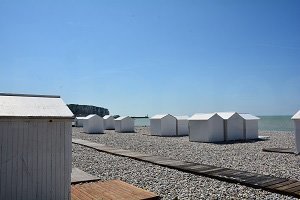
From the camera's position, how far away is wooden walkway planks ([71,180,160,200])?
7.76 meters

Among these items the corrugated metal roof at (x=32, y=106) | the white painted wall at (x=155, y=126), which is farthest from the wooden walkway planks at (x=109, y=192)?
the white painted wall at (x=155, y=126)

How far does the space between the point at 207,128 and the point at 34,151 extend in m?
21.9

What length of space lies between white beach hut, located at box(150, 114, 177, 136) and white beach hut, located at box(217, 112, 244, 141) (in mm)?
8824

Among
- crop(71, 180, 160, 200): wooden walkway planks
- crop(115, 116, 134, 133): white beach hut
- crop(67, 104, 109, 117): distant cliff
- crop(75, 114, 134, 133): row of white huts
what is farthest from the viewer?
crop(67, 104, 109, 117): distant cliff

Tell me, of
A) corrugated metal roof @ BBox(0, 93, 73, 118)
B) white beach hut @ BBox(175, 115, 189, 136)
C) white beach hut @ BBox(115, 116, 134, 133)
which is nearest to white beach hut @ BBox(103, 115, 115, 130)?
white beach hut @ BBox(115, 116, 134, 133)

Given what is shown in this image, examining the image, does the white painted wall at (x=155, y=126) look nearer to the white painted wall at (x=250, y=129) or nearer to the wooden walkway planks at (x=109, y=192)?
the white painted wall at (x=250, y=129)

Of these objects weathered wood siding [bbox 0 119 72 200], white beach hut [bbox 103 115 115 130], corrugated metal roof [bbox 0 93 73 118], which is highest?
corrugated metal roof [bbox 0 93 73 118]

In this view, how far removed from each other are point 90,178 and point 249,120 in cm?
2372

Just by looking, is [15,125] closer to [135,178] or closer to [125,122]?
[135,178]

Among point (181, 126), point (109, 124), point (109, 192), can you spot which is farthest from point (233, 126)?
point (109, 124)

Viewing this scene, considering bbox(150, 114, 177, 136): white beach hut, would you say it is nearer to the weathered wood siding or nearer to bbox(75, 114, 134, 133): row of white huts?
bbox(75, 114, 134, 133): row of white huts

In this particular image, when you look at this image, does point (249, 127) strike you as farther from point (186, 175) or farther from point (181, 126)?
point (186, 175)

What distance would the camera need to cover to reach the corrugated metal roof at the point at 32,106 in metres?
6.52

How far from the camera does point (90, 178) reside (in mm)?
10609
